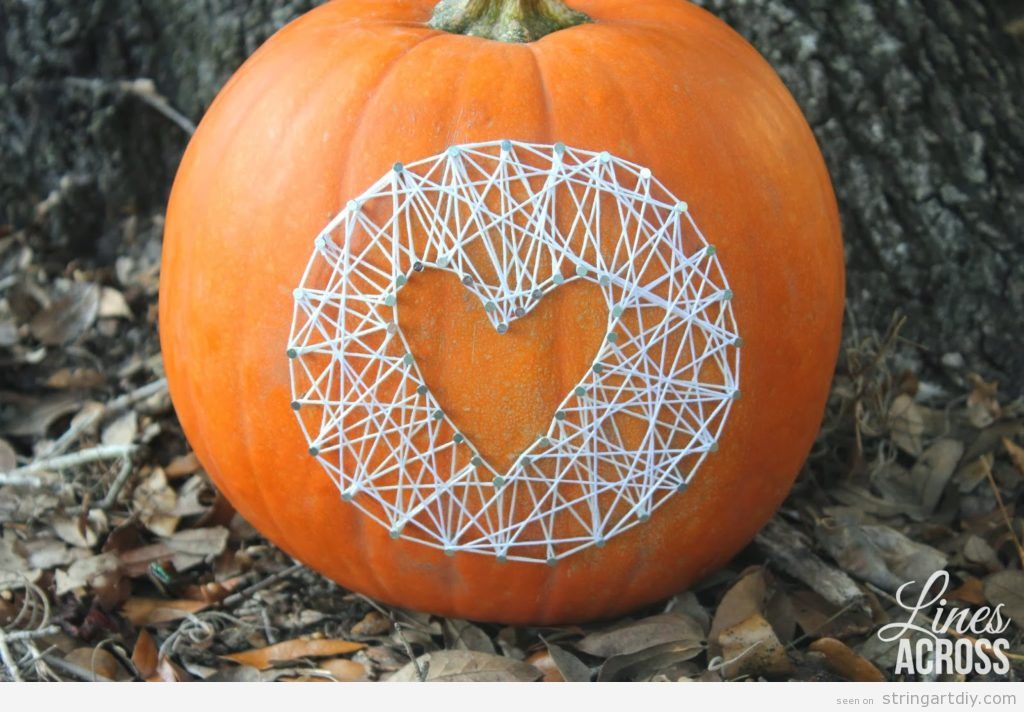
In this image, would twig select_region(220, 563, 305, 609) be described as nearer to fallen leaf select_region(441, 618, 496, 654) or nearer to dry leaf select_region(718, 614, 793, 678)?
fallen leaf select_region(441, 618, 496, 654)

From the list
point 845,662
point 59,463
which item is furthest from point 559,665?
point 59,463

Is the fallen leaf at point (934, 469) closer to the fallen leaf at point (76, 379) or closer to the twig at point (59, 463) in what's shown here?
the twig at point (59, 463)

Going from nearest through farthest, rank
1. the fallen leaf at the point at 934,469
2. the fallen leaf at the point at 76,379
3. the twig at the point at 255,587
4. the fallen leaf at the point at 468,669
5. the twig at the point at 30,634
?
the fallen leaf at the point at 468,669 < the twig at the point at 30,634 < the twig at the point at 255,587 < the fallen leaf at the point at 934,469 < the fallen leaf at the point at 76,379

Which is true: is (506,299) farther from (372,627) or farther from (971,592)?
(971,592)

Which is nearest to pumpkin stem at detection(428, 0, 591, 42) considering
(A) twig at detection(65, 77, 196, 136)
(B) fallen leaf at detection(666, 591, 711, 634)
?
(B) fallen leaf at detection(666, 591, 711, 634)

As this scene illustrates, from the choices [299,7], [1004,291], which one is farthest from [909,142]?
[299,7]

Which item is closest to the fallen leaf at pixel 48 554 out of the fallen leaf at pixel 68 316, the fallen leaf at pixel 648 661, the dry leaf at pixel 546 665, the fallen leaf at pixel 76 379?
the fallen leaf at pixel 76 379
